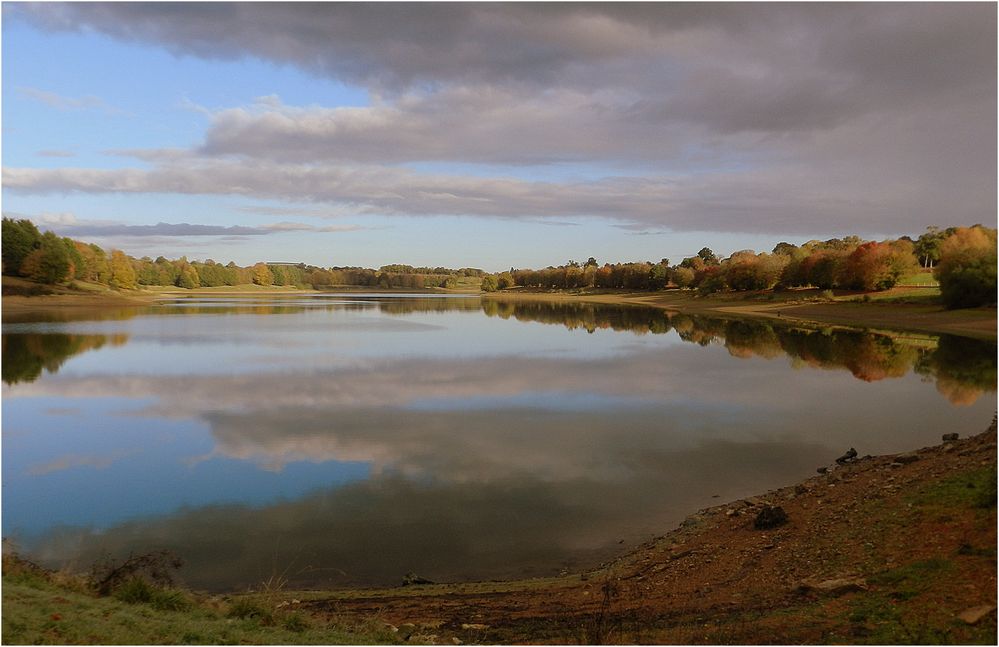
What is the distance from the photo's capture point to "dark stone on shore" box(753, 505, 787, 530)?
1032 centimetres

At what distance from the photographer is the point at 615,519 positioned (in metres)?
11.4

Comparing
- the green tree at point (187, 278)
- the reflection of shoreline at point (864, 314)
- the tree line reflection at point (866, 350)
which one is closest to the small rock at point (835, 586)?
the tree line reflection at point (866, 350)

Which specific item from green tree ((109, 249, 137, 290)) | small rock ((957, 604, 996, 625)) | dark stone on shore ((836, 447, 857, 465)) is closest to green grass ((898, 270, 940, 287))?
dark stone on shore ((836, 447, 857, 465))

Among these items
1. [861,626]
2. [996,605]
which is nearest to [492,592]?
[861,626]

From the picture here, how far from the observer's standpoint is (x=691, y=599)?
790cm

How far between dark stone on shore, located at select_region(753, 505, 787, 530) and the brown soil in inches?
6.1

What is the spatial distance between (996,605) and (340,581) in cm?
811

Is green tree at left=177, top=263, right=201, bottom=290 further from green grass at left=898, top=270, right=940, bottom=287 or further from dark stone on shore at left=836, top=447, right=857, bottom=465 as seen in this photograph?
dark stone on shore at left=836, top=447, right=857, bottom=465

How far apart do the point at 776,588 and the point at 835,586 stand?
0.73m

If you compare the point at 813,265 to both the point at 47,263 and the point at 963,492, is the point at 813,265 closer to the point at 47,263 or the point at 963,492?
the point at 963,492

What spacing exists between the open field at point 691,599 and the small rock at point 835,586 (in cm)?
2

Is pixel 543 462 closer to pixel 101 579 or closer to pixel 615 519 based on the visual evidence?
pixel 615 519

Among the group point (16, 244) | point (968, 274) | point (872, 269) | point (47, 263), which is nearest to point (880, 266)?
point (872, 269)

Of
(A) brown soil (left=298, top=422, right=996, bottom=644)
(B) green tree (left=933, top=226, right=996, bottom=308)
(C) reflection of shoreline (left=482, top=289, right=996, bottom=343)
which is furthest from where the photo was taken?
(C) reflection of shoreline (left=482, top=289, right=996, bottom=343)
